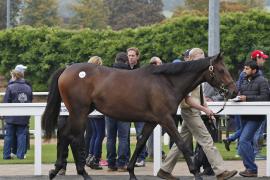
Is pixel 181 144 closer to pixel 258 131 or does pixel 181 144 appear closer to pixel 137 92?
pixel 137 92

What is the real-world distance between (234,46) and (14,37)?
32.5 feet

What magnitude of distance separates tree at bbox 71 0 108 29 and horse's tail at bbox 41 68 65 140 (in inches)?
2660

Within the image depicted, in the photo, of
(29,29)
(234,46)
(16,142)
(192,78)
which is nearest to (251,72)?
Result: (192,78)

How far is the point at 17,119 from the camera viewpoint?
15539mm

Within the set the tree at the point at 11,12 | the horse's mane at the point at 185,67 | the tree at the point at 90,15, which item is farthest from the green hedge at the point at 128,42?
the tree at the point at 90,15

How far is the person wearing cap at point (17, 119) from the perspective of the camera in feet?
50.5

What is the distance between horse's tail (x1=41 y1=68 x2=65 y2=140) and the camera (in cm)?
1161

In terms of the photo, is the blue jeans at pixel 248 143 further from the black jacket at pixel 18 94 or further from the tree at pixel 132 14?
the tree at pixel 132 14

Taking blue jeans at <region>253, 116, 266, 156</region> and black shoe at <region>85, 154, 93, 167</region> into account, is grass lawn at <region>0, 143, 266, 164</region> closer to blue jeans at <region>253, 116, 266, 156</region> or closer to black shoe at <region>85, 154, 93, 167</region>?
blue jeans at <region>253, 116, 266, 156</region>

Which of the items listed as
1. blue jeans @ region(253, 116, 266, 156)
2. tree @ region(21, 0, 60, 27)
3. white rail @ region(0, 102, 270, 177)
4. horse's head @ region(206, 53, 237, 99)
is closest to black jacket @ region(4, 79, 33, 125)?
white rail @ region(0, 102, 270, 177)

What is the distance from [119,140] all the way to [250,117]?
222cm

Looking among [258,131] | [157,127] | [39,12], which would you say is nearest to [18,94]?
[157,127]

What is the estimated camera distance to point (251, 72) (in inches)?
478

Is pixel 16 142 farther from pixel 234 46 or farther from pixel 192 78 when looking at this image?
pixel 234 46
